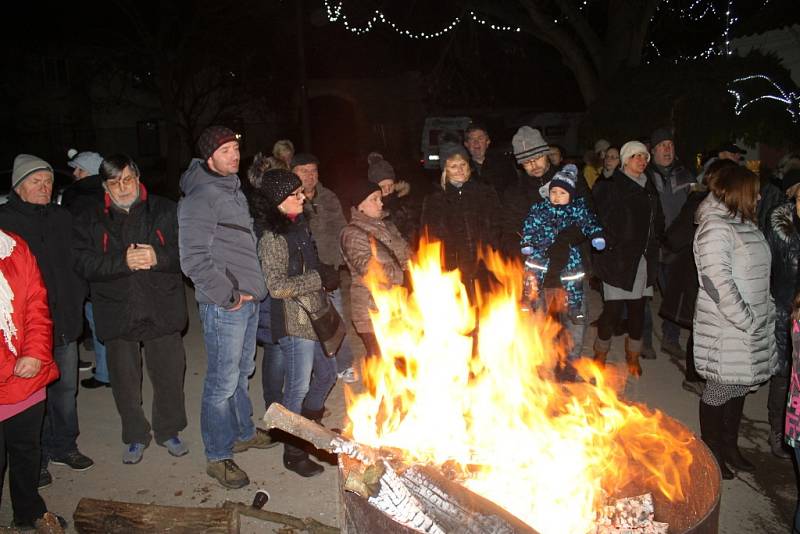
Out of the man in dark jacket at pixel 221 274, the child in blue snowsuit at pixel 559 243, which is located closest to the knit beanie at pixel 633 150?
the child in blue snowsuit at pixel 559 243

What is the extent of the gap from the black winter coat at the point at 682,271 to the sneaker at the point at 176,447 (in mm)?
4174

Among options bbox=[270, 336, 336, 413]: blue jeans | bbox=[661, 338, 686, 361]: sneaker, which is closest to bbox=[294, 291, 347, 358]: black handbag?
bbox=[270, 336, 336, 413]: blue jeans

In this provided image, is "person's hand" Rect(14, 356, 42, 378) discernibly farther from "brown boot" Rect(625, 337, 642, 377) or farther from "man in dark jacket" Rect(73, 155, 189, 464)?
"brown boot" Rect(625, 337, 642, 377)

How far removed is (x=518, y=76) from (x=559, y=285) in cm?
2859

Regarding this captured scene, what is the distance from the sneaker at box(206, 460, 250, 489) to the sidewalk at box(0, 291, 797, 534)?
0.05m

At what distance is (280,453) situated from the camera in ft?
17.0

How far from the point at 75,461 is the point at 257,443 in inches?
52.3

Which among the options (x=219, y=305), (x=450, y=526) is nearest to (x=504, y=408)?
(x=450, y=526)

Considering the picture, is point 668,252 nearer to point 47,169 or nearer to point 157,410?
point 157,410

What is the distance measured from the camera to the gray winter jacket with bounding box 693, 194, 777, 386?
432 centimetres

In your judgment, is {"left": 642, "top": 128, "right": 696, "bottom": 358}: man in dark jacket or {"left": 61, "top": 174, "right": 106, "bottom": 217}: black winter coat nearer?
{"left": 61, "top": 174, "right": 106, "bottom": 217}: black winter coat

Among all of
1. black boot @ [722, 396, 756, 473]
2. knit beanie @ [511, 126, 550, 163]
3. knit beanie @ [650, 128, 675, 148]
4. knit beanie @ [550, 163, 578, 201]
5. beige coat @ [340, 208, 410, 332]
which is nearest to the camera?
black boot @ [722, 396, 756, 473]

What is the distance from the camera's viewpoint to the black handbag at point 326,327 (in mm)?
4715

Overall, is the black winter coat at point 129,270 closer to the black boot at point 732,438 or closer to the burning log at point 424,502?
the burning log at point 424,502
